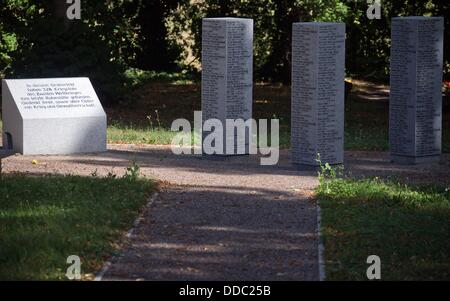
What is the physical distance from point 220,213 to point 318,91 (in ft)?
11.4

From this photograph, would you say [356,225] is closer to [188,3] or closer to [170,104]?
[170,104]

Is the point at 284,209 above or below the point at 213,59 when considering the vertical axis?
below

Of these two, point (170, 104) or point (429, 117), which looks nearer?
point (429, 117)

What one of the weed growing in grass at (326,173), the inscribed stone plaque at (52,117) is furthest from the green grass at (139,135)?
the weed growing in grass at (326,173)

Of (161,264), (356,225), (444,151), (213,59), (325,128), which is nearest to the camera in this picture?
(161,264)

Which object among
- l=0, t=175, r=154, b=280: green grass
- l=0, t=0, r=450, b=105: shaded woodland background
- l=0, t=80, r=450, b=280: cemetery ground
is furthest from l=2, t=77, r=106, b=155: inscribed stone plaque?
l=0, t=0, r=450, b=105: shaded woodland background

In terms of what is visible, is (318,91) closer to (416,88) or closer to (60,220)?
(416,88)

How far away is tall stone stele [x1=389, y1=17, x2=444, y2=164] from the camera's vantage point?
52.3 feet

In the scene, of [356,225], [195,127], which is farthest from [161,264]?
[195,127]

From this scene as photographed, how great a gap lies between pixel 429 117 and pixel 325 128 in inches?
78.9

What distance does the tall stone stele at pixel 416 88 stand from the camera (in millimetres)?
15938

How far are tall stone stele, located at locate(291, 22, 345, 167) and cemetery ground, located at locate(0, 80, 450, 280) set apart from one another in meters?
0.43

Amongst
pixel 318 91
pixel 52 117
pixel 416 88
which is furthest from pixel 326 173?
pixel 52 117

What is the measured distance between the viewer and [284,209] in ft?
40.7
